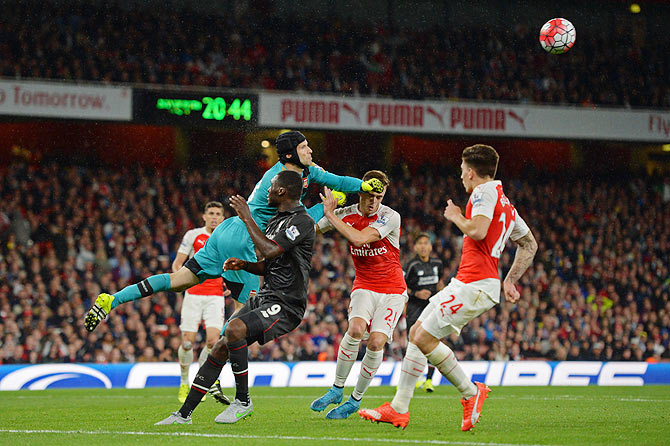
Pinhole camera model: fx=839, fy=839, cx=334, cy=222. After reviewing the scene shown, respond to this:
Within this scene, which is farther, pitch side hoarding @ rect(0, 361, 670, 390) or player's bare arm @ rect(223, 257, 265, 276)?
pitch side hoarding @ rect(0, 361, 670, 390)

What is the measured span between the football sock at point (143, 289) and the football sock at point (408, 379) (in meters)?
2.30

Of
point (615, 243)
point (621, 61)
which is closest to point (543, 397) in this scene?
point (615, 243)

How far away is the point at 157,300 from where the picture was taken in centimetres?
1850

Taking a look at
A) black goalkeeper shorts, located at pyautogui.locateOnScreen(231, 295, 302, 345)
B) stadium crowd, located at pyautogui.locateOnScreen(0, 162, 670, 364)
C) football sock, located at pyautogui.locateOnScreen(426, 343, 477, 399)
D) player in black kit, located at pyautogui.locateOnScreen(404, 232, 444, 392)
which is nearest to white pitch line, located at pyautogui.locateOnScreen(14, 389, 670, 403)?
player in black kit, located at pyautogui.locateOnScreen(404, 232, 444, 392)

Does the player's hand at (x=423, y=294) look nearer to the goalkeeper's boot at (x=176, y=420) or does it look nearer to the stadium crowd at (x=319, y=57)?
the goalkeeper's boot at (x=176, y=420)

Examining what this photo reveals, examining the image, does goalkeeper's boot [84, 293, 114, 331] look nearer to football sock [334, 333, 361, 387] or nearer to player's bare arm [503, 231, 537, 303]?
football sock [334, 333, 361, 387]

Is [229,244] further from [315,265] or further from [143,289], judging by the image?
[315,265]

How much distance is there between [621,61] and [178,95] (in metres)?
13.9

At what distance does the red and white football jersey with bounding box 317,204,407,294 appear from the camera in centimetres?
879

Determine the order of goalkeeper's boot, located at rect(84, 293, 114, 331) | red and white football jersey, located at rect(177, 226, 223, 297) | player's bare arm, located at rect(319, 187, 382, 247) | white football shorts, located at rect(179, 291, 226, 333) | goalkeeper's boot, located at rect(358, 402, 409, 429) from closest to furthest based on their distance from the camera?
goalkeeper's boot, located at rect(358, 402, 409, 429) → goalkeeper's boot, located at rect(84, 293, 114, 331) → player's bare arm, located at rect(319, 187, 382, 247) → red and white football jersey, located at rect(177, 226, 223, 297) → white football shorts, located at rect(179, 291, 226, 333)

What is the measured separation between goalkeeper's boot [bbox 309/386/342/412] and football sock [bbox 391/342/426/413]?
1237 mm

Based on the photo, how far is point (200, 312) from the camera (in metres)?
12.2

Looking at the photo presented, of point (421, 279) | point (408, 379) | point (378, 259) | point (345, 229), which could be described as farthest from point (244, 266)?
point (421, 279)

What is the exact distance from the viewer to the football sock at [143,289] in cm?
753
